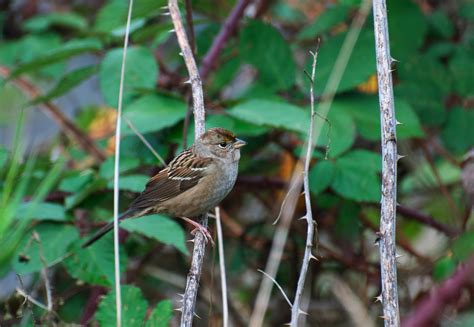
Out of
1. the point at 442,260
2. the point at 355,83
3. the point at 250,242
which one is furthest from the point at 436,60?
the point at 250,242

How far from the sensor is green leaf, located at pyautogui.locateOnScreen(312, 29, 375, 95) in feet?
14.0

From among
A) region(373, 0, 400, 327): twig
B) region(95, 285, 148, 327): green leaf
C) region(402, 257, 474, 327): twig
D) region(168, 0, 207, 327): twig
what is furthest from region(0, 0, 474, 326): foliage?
region(402, 257, 474, 327): twig

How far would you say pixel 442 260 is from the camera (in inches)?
171

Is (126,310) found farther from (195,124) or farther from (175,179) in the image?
(175,179)

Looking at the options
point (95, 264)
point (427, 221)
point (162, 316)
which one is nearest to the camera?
point (162, 316)

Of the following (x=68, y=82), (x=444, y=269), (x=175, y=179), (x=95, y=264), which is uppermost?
(x=68, y=82)

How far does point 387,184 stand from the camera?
267 centimetres

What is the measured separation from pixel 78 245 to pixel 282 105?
124 cm

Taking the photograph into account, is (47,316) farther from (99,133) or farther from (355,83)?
(99,133)

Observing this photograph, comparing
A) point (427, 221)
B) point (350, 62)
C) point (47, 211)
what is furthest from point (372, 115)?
point (47, 211)

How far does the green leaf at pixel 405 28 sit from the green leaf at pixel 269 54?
0.70 m

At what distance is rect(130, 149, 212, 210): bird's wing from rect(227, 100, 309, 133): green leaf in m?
0.34

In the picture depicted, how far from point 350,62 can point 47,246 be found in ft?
6.40

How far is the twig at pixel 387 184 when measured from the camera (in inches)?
99.6
